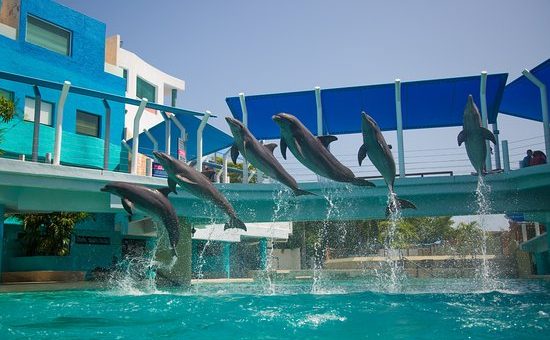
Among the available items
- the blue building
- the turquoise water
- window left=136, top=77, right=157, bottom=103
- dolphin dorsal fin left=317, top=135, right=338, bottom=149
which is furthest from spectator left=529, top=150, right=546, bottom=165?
window left=136, top=77, right=157, bottom=103

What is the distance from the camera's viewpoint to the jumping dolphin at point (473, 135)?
11.0 m

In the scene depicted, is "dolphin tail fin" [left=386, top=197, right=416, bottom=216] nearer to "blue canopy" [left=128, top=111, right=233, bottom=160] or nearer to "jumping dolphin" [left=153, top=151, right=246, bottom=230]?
"jumping dolphin" [left=153, top=151, right=246, bottom=230]

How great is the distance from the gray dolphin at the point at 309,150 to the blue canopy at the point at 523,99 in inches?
444

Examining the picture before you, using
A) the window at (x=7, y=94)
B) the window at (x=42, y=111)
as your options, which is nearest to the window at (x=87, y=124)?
the window at (x=42, y=111)

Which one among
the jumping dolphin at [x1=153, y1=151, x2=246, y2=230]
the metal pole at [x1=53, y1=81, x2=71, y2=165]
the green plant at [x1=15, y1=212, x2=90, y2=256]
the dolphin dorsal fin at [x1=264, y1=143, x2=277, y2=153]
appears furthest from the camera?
the green plant at [x1=15, y1=212, x2=90, y2=256]

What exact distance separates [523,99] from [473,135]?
11.2 metres

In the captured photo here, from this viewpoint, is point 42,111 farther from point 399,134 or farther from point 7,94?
point 399,134

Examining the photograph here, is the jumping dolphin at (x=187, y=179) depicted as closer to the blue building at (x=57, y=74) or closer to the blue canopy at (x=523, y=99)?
the blue canopy at (x=523, y=99)

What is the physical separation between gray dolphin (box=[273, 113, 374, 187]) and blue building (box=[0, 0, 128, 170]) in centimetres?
1548

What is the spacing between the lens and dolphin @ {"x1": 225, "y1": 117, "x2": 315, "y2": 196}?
9145 mm

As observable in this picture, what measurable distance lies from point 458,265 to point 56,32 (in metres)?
30.8

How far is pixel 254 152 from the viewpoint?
937 centimetres

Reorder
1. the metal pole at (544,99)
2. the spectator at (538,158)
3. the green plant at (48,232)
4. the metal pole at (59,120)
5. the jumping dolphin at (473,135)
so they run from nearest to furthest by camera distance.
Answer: the jumping dolphin at (473,135), the metal pole at (59,120), the metal pole at (544,99), the spectator at (538,158), the green plant at (48,232)

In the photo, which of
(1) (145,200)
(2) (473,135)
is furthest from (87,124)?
(2) (473,135)
